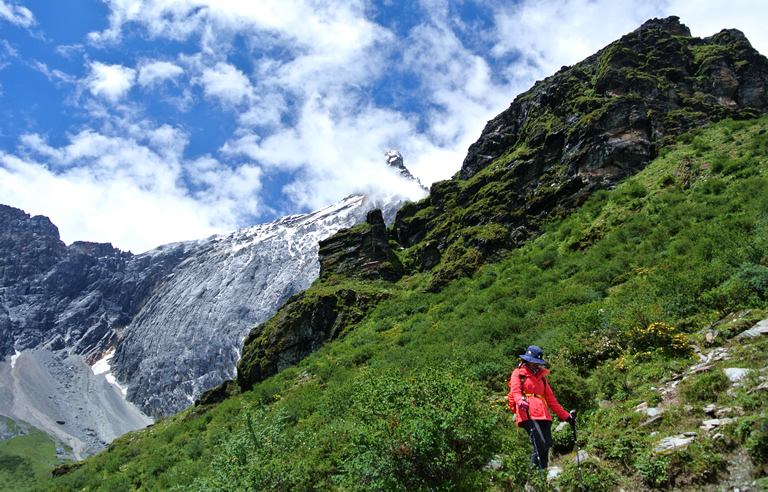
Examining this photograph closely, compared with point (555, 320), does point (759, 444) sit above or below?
below

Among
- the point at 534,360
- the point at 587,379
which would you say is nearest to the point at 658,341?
the point at 587,379

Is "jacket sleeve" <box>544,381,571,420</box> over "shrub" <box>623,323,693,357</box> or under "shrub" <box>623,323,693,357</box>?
over

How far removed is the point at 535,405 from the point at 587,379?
323 cm

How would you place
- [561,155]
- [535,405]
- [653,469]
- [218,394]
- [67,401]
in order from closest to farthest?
[653,469] < [535,405] < [218,394] < [561,155] < [67,401]

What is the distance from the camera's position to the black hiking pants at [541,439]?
587 centimetres

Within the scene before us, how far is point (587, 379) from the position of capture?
860 cm

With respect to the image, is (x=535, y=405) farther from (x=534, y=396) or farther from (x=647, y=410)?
(x=647, y=410)

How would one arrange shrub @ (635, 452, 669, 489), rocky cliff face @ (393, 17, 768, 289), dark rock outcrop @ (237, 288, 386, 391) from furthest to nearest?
dark rock outcrop @ (237, 288, 386, 391) → rocky cliff face @ (393, 17, 768, 289) → shrub @ (635, 452, 669, 489)

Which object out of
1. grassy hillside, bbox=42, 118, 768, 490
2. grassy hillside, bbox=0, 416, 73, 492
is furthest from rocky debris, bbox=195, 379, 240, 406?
grassy hillside, bbox=0, 416, 73, 492

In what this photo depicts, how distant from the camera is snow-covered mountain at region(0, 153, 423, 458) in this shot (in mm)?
118688

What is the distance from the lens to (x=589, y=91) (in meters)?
33.4

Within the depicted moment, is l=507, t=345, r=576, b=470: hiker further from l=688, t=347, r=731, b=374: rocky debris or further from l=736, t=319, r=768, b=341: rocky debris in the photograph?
l=736, t=319, r=768, b=341: rocky debris

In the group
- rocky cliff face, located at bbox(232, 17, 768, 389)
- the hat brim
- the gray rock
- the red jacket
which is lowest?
the gray rock

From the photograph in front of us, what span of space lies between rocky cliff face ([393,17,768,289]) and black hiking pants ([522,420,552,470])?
67.5 ft
